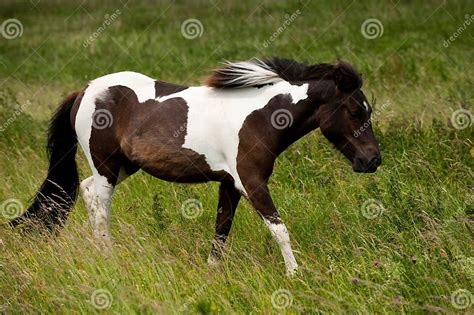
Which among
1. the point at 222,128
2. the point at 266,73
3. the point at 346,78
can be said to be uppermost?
the point at 346,78

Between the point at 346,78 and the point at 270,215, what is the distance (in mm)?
1207

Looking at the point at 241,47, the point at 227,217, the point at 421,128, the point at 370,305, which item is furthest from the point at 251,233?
the point at 241,47

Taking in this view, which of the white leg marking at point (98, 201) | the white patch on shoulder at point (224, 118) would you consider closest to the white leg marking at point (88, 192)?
the white leg marking at point (98, 201)

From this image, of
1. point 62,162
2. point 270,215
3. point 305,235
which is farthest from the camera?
point 62,162

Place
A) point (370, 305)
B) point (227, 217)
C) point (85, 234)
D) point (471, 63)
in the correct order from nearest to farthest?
1. point (370, 305)
2. point (85, 234)
3. point (227, 217)
4. point (471, 63)

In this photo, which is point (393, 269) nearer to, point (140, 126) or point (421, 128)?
point (140, 126)

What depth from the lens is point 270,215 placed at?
5.91m

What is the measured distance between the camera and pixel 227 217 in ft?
21.5

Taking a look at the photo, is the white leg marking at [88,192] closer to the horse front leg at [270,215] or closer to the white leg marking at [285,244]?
the horse front leg at [270,215]

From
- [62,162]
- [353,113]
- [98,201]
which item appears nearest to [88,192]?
[98,201]

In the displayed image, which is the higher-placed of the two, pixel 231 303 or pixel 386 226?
pixel 386 226

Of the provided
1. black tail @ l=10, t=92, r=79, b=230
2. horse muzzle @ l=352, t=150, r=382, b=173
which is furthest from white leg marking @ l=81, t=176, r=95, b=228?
horse muzzle @ l=352, t=150, r=382, b=173

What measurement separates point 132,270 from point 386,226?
6.60ft

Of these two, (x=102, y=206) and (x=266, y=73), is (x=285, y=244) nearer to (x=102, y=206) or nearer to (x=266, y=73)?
(x=266, y=73)
